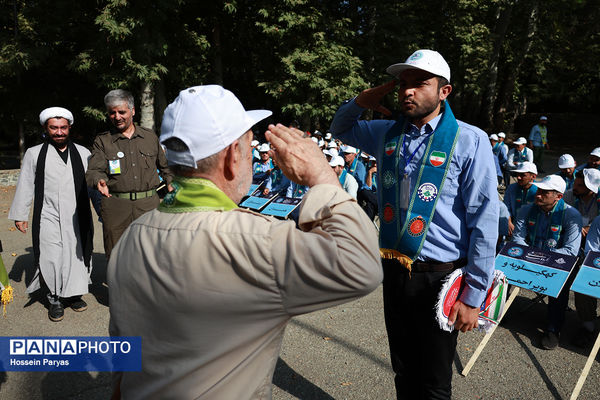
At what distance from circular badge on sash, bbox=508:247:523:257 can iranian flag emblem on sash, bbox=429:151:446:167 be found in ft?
8.61

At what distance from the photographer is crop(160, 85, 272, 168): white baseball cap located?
123 cm

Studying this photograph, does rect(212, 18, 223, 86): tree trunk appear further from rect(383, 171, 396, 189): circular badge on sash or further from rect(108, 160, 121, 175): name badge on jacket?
rect(383, 171, 396, 189): circular badge on sash

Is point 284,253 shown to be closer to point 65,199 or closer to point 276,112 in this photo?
point 65,199

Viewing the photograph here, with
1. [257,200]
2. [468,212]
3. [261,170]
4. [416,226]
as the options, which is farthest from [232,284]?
[261,170]

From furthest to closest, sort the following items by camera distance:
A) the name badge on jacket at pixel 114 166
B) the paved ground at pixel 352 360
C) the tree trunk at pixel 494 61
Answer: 1. the tree trunk at pixel 494 61
2. the name badge on jacket at pixel 114 166
3. the paved ground at pixel 352 360

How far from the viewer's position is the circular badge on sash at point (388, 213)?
2569 mm

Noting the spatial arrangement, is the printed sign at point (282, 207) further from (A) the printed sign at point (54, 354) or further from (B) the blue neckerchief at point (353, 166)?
(A) the printed sign at point (54, 354)

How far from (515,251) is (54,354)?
448 centimetres

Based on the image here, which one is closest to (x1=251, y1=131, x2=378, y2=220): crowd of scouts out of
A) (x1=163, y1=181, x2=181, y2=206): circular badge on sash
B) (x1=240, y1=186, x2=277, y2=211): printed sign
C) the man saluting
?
(x1=240, y1=186, x2=277, y2=211): printed sign

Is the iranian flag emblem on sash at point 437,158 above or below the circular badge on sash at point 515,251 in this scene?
above

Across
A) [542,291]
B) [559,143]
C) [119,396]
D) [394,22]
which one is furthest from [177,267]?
[559,143]

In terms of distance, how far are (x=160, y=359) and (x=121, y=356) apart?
269 millimetres

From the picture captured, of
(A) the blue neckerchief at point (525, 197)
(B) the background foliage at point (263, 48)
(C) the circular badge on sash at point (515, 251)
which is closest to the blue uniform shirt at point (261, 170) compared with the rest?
(B) the background foliage at point (263, 48)

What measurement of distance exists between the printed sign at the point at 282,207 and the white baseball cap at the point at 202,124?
21.0ft
